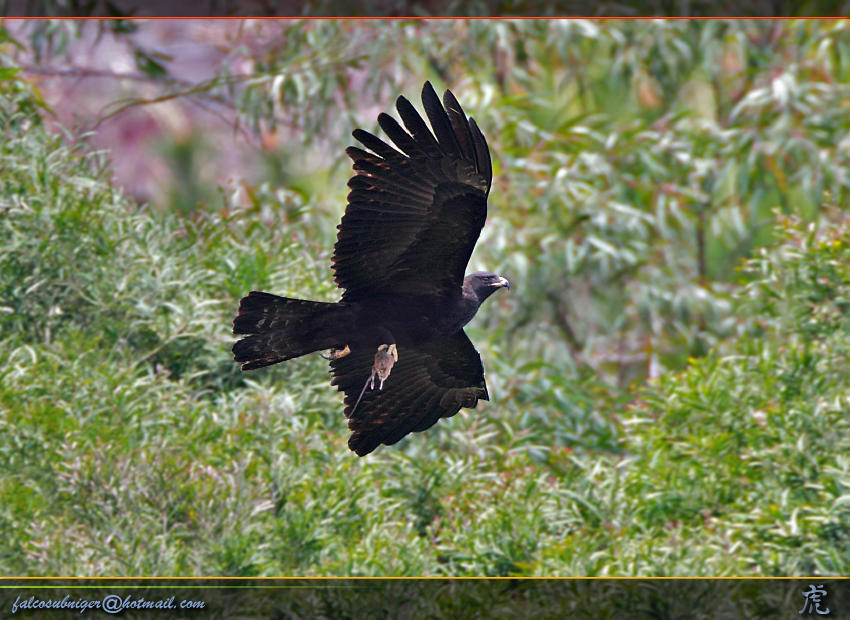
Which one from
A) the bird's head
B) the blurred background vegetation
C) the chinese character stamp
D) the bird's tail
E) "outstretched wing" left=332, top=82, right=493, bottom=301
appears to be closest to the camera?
"outstretched wing" left=332, top=82, right=493, bottom=301

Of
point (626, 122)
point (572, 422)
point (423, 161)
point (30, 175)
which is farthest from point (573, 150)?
point (423, 161)

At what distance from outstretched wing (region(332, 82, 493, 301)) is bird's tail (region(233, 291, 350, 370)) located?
0.10 meters

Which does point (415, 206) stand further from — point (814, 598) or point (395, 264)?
point (814, 598)

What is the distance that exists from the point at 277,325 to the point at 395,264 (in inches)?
16.4

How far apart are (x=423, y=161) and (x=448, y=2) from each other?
5.21 meters

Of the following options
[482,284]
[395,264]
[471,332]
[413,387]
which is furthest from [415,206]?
[471,332]

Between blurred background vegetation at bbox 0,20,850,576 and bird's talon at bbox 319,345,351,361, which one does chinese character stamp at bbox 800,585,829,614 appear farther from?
bird's talon at bbox 319,345,351,361

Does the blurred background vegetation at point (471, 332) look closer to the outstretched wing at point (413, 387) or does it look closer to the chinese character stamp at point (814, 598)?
the chinese character stamp at point (814, 598)

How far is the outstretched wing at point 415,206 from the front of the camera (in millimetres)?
2838

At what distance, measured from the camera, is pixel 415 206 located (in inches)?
118

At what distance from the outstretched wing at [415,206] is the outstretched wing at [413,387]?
45 centimetres

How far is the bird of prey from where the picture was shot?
2.88 meters

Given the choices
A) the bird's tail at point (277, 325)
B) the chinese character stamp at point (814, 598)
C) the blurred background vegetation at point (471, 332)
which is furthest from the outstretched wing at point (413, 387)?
the chinese character stamp at point (814, 598)

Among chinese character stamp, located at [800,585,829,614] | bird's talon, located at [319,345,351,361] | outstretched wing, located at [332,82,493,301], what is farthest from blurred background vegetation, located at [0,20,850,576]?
outstretched wing, located at [332,82,493,301]
